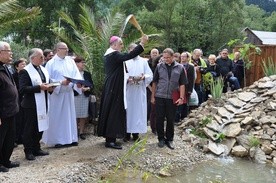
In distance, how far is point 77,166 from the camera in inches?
228

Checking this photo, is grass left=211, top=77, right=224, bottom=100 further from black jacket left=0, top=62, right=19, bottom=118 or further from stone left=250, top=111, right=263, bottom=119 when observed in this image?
black jacket left=0, top=62, right=19, bottom=118

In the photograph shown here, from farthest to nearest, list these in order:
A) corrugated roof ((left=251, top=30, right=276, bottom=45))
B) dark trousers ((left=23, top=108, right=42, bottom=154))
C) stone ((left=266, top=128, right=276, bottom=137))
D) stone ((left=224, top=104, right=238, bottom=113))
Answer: corrugated roof ((left=251, top=30, right=276, bottom=45))
stone ((left=224, top=104, right=238, bottom=113))
stone ((left=266, top=128, right=276, bottom=137))
dark trousers ((left=23, top=108, right=42, bottom=154))

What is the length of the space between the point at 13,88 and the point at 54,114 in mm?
1489

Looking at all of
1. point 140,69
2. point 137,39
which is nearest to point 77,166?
point 140,69

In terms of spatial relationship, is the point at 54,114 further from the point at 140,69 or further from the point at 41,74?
the point at 140,69

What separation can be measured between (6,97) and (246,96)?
6496 millimetres

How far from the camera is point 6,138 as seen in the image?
5504mm

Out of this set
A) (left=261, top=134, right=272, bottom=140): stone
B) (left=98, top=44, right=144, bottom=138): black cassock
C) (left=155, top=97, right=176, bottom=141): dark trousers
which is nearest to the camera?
(left=98, top=44, right=144, bottom=138): black cassock

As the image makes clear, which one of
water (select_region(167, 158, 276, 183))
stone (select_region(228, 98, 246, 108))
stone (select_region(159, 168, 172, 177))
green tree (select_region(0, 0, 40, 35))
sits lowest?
water (select_region(167, 158, 276, 183))

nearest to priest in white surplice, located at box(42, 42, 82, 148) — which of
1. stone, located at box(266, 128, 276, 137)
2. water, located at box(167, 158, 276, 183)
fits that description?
water, located at box(167, 158, 276, 183)

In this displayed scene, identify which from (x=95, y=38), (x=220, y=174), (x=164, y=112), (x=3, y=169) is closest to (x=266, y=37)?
(x=95, y=38)

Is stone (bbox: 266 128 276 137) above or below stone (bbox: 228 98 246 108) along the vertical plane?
below

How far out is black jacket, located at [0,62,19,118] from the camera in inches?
208

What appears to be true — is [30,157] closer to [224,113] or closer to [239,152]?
[239,152]
